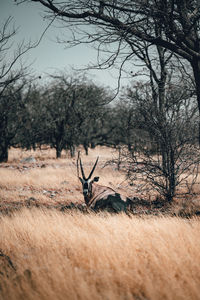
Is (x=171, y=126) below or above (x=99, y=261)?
above

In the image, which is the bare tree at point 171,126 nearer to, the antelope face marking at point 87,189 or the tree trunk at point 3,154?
the antelope face marking at point 87,189

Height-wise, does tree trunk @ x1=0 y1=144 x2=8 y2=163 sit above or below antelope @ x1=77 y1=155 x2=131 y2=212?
above

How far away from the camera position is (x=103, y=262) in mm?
2426

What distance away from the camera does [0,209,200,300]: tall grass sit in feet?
6.48

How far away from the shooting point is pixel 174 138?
5715 mm

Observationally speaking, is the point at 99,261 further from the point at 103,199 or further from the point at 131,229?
the point at 103,199

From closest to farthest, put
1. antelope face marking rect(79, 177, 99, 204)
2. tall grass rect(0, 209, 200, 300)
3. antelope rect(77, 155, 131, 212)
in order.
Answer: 1. tall grass rect(0, 209, 200, 300)
2. antelope rect(77, 155, 131, 212)
3. antelope face marking rect(79, 177, 99, 204)

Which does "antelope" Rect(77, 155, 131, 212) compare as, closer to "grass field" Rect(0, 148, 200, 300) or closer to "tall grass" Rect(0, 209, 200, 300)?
"grass field" Rect(0, 148, 200, 300)

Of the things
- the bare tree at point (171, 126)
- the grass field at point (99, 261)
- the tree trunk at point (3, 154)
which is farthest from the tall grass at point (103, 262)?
the tree trunk at point (3, 154)

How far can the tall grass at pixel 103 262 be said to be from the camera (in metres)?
1.98

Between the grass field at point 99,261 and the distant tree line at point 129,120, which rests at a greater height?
the distant tree line at point 129,120

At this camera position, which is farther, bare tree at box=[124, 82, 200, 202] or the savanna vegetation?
bare tree at box=[124, 82, 200, 202]

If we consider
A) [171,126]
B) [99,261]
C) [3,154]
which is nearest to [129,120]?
[171,126]

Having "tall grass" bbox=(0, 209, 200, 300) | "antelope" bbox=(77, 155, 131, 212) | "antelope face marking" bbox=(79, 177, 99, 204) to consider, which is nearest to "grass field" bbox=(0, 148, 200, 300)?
"tall grass" bbox=(0, 209, 200, 300)
